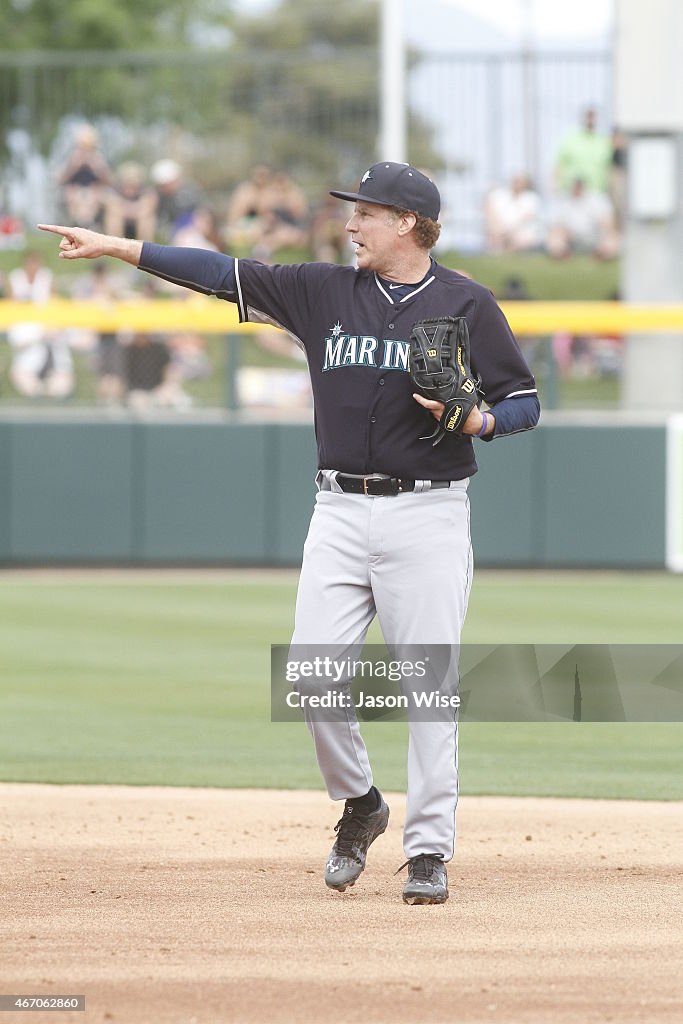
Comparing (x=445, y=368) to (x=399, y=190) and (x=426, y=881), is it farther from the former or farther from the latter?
(x=426, y=881)

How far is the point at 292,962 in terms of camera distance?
12.8 ft

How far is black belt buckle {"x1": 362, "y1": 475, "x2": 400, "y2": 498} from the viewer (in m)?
4.59

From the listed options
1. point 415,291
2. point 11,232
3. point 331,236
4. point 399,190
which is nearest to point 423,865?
point 415,291

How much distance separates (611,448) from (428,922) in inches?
405

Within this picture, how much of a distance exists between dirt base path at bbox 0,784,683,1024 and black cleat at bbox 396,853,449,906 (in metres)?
0.04

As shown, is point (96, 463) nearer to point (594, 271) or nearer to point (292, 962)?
point (594, 271)

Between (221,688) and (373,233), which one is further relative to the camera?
(221,688)

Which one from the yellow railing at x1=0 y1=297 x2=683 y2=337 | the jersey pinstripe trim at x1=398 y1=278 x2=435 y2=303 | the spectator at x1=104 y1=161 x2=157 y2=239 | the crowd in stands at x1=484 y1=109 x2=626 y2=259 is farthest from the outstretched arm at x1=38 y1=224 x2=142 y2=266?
the crowd in stands at x1=484 y1=109 x2=626 y2=259

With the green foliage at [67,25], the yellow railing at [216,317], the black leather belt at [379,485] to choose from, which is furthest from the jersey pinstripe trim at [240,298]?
the green foliage at [67,25]

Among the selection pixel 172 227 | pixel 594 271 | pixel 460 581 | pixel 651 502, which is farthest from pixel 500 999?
pixel 594 271

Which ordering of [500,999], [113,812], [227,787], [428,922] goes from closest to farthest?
[500,999], [428,922], [113,812], [227,787]

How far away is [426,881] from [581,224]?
51.0ft

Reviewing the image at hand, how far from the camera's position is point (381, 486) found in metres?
4.59

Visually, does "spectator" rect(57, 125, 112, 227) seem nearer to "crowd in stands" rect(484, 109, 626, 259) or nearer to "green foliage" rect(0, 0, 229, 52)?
"crowd in stands" rect(484, 109, 626, 259)
